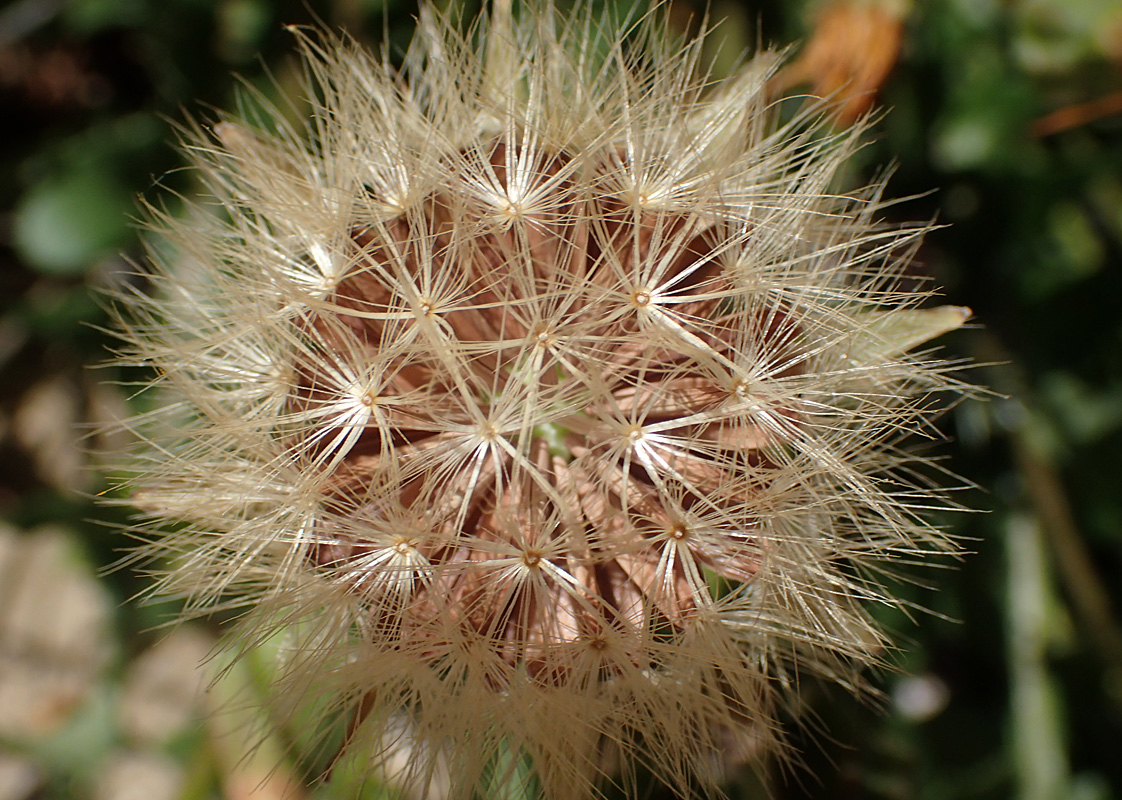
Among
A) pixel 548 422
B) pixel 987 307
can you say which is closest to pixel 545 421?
pixel 548 422

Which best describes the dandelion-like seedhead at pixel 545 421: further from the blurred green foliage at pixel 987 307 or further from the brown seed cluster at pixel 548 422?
the blurred green foliage at pixel 987 307

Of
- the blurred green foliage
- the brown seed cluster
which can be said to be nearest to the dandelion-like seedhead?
the brown seed cluster

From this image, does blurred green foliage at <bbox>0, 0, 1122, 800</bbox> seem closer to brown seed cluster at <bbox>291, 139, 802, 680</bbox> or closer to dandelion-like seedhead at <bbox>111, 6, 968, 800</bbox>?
dandelion-like seedhead at <bbox>111, 6, 968, 800</bbox>

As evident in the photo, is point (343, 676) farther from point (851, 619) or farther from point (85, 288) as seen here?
point (85, 288)

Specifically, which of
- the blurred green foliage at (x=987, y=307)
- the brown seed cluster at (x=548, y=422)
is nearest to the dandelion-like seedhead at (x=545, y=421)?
the brown seed cluster at (x=548, y=422)

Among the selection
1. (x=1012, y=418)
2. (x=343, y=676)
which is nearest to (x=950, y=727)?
(x=1012, y=418)

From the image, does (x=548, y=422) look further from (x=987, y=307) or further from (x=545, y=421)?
(x=987, y=307)
